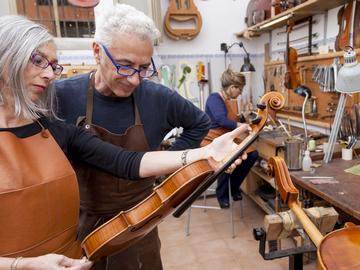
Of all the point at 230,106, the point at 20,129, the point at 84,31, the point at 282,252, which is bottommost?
the point at 282,252

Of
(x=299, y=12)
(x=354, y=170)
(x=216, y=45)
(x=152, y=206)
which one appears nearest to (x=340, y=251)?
(x=152, y=206)

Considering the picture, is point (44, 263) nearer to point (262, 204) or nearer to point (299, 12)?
point (262, 204)

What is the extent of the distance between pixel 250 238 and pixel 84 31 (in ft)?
9.24

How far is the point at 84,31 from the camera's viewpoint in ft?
11.5

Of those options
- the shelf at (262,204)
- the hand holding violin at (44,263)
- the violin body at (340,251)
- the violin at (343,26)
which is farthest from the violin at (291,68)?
the hand holding violin at (44,263)

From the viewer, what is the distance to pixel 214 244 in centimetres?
274

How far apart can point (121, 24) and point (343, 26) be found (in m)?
2.33

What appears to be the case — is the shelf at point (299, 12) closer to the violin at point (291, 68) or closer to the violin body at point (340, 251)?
the violin at point (291, 68)

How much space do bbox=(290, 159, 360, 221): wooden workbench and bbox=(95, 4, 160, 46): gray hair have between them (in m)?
1.17

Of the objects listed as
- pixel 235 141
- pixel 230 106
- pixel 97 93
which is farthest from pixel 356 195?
pixel 230 106

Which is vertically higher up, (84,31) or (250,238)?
(84,31)

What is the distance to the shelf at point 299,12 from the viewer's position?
2699 mm

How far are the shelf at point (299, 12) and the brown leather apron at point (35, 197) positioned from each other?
2594 millimetres

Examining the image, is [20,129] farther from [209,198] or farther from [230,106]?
[209,198]
